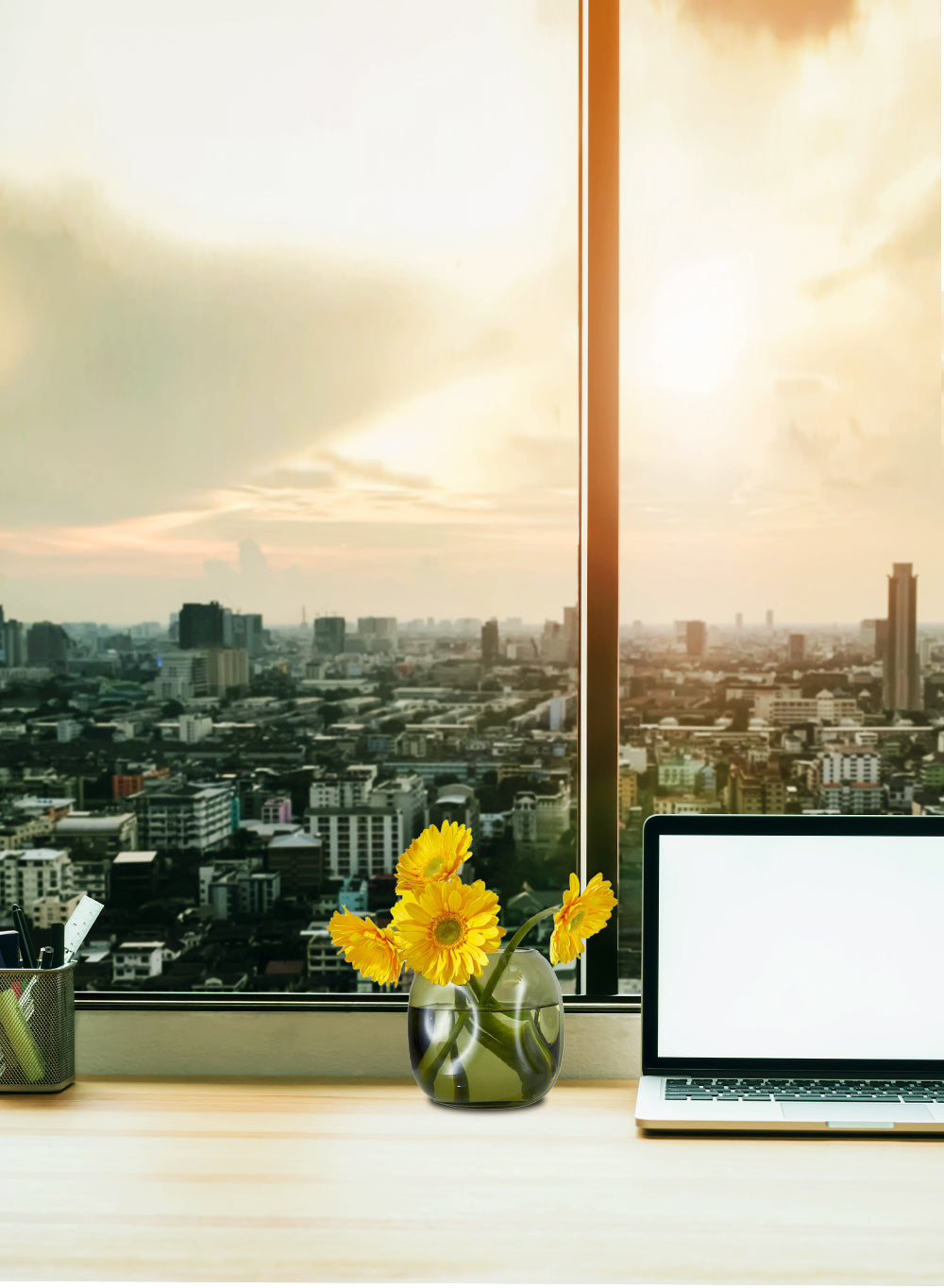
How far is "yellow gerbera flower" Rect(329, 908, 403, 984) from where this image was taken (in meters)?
1.29

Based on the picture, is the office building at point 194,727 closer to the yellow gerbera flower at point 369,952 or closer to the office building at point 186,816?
the office building at point 186,816

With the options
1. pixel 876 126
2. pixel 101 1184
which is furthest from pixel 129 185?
pixel 101 1184

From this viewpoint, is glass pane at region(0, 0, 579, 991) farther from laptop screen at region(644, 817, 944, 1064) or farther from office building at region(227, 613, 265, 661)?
laptop screen at region(644, 817, 944, 1064)

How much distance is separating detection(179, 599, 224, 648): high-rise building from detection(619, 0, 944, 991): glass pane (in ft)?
1.80

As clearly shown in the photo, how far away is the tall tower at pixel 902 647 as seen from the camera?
1511mm

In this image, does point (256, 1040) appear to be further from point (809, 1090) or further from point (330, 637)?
point (809, 1090)

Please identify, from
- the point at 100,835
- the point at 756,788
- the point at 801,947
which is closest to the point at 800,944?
the point at 801,947

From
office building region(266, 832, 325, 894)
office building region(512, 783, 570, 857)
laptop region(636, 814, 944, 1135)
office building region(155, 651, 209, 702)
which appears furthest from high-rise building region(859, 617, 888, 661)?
office building region(155, 651, 209, 702)

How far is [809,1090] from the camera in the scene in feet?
4.11

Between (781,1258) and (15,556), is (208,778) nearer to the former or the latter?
(15,556)

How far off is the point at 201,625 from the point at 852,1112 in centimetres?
99

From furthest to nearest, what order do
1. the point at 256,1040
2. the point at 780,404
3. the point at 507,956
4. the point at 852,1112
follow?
the point at 780,404 → the point at 256,1040 → the point at 507,956 → the point at 852,1112

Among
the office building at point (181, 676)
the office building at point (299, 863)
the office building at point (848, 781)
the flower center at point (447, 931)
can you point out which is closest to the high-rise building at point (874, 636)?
the office building at point (848, 781)

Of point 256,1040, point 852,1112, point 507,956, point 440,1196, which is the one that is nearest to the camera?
point 440,1196
